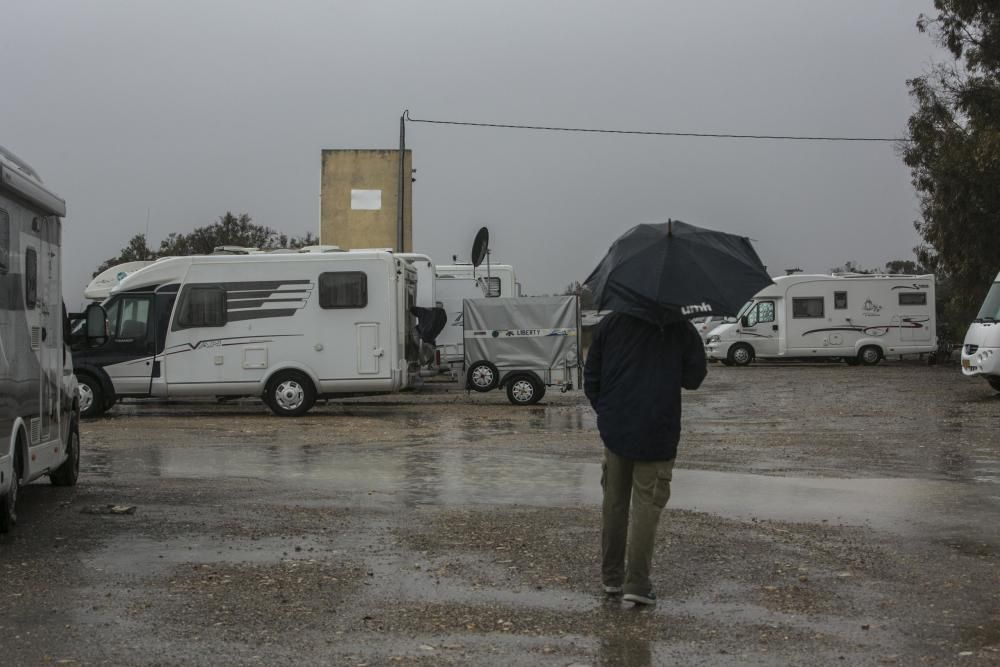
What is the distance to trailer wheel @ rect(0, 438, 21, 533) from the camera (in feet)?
28.7

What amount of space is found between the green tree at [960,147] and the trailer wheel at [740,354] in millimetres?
6377

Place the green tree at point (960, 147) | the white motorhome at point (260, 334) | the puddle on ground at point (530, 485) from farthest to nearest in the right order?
the green tree at point (960, 147)
the white motorhome at point (260, 334)
the puddle on ground at point (530, 485)

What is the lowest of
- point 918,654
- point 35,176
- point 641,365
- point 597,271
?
point 918,654

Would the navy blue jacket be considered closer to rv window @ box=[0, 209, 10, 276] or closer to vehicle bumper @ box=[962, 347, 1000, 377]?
rv window @ box=[0, 209, 10, 276]

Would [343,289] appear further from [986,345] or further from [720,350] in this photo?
[720,350]

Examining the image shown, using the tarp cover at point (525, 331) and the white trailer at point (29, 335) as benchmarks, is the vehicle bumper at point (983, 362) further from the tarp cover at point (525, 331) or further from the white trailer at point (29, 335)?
the white trailer at point (29, 335)

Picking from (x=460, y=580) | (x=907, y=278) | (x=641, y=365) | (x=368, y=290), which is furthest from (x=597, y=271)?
(x=907, y=278)

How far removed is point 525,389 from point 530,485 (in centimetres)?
1182

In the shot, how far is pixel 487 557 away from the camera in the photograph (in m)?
8.09

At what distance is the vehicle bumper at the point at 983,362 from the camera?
2305 centimetres

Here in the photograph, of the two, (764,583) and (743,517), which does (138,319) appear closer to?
(743,517)

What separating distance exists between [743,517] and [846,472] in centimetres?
354

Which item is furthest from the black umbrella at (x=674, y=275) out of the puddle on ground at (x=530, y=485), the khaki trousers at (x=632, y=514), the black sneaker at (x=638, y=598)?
the puddle on ground at (x=530, y=485)

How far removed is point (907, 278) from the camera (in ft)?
127
